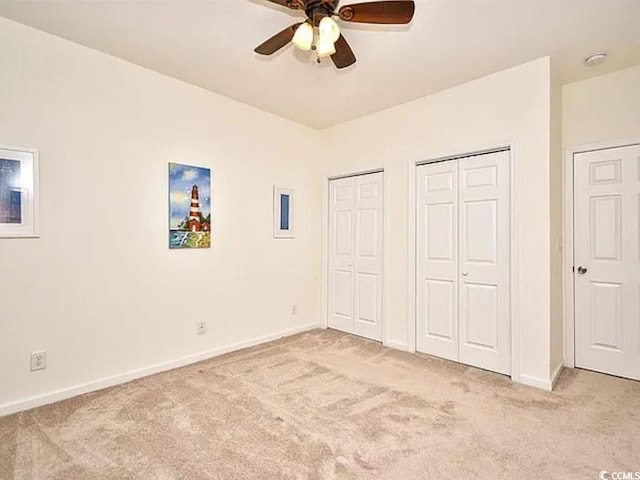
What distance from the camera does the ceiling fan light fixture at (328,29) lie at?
184 cm

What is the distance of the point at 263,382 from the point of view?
2756 millimetres

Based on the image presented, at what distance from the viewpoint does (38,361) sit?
238 cm

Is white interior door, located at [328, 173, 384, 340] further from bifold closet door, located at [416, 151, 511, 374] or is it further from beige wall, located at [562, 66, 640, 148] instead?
beige wall, located at [562, 66, 640, 148]


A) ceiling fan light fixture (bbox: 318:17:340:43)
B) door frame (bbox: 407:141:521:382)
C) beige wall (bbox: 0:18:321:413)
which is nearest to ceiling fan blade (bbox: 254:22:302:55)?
ceiling fan light fixture (bbox: 318:17:340:43)

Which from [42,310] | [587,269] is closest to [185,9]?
[42,310]

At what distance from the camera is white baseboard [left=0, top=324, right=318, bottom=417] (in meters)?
2.30

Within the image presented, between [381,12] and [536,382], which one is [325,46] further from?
[536,382]

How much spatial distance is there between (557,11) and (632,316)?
2405 mm

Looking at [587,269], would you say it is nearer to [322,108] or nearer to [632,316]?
[632,316]

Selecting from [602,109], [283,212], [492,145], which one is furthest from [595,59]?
[283,212]

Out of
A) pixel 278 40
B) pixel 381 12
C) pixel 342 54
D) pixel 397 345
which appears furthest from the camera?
pixel 397 345

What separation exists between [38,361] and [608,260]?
14.6 ft

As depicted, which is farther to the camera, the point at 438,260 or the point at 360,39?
the point at 438,260

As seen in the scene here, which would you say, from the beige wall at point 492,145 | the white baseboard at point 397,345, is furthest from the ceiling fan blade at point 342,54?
the white baseboard at point 397,345
